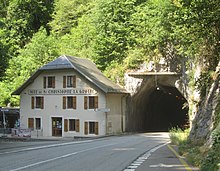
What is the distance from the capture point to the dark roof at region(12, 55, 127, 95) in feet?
131

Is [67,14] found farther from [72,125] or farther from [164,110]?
[72,125]

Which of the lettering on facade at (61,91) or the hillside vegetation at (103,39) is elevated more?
the hillside vegetation at (103,39)

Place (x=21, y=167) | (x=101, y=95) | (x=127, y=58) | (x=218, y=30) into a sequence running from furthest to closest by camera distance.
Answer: (x=127, y=58) < (x=101, y=95) < (x=218, y=30) < (x=21, y=167)

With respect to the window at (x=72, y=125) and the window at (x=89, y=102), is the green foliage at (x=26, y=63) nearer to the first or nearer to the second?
the window at (x=72, y=125)

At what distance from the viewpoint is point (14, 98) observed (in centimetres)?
5178

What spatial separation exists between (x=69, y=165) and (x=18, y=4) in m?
54.2

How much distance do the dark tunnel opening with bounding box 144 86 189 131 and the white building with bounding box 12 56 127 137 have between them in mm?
8524

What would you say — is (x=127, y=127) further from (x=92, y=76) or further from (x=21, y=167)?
(x=21, y=167)

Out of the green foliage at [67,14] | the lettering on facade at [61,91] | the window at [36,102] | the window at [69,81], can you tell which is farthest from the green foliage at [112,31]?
the green foliage at [67,14]

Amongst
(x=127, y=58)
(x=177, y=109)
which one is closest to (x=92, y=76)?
(x=127, y=58)

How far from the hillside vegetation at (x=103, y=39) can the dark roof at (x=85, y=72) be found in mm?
2190

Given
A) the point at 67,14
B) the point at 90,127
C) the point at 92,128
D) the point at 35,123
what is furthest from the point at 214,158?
the point at 67,14

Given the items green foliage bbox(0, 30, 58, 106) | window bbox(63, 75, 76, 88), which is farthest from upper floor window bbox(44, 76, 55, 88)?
green foliage bbox(0, 30, 58, 106)

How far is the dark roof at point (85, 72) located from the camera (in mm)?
40031
